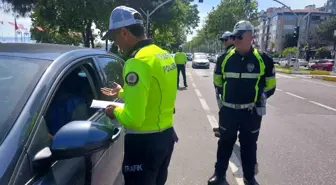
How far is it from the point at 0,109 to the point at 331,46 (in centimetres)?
8251

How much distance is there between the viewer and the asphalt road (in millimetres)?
4107

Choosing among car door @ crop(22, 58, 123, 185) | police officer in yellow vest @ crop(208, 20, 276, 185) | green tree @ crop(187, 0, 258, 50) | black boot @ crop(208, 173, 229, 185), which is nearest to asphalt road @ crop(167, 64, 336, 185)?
black boot @ crop(208, 173, 229, 185)

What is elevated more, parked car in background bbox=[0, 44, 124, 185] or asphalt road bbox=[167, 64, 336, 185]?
parked car in background bbox=[0, 44, 124, 185]

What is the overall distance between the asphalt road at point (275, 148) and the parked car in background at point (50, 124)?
1966mm

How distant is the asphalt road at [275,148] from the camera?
4.11 m

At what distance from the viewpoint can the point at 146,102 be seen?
1874 millimetres

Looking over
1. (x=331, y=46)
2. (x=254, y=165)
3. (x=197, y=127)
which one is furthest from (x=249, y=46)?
(x=331, y=46)

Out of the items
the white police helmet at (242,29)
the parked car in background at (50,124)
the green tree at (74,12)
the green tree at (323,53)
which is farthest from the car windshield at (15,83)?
the green tree at (323,53)

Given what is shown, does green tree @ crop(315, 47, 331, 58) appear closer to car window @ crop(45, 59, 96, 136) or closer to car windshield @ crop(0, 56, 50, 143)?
car window @ crop(45, 59, 96, 136)

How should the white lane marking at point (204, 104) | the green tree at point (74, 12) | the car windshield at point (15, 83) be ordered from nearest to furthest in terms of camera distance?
the car windshield at point (15, 83)
the white lane marking at point (204, 104)
the green tree at point (74, 12)

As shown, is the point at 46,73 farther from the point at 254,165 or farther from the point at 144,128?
the point at 254,165

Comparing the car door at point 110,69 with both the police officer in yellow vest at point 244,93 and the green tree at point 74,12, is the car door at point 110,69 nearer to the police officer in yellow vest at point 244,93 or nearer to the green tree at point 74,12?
the police officer in yellow vest at point 244,93

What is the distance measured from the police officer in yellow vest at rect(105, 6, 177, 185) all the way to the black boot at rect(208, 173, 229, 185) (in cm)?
176

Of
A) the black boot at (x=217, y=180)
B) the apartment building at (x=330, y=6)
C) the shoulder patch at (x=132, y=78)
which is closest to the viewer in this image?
the shoulder patch at (x=132, y=78)
